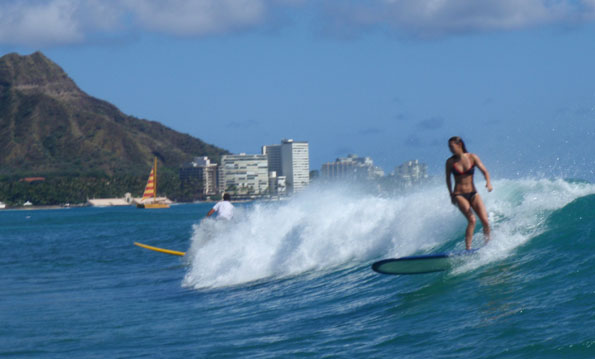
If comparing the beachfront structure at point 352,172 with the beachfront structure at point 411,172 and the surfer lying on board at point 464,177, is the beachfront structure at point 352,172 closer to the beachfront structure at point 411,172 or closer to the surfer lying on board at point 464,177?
the beachfront structure at point 411,172

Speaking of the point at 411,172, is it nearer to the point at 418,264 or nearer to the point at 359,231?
the point at 359,231

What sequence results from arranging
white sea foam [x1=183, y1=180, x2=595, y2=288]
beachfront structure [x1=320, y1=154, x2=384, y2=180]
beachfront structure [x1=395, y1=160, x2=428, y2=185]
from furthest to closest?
beachfront structure [x1=320, y1=154, x2=384, y2=180] → beachfront structure [x1=395, y1=160, x2=428, y2=185] → white sea foam [x1=183, y1=180, x2=595, y2=288]

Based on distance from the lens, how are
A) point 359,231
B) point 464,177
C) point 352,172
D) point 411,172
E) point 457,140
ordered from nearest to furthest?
1. point 457,140
2. point 464,177
3. point 359,231
4. point 411,172
5. point 352,172

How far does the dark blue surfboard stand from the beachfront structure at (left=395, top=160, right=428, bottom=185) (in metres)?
11.4

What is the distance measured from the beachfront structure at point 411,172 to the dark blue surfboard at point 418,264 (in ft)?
37.4

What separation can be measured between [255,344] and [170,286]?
7682 mm

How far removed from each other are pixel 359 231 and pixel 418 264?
5.63 meters

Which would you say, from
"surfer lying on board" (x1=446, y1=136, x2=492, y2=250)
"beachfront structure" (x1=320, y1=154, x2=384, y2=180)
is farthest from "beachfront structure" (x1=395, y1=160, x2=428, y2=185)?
"surfer lying on board" (x1=446, y1=136, x2=492, y2=250)

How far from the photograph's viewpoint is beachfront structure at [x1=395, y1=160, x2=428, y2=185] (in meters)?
23.4

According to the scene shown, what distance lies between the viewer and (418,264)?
10.2 meters

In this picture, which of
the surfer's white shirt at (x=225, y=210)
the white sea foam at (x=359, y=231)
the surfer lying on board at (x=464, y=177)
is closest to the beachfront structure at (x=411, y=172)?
the white sea foam at (x=359, y=231)

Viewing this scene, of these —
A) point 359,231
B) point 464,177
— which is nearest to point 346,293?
point 464,177

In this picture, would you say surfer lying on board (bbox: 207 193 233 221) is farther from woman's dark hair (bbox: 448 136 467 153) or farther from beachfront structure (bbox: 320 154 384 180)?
woman's dark hair (bbox: 448 136 467 153)

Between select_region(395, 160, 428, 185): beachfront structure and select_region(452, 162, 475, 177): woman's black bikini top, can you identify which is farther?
select_region(395, 160, 428, 185): beachfront structure
